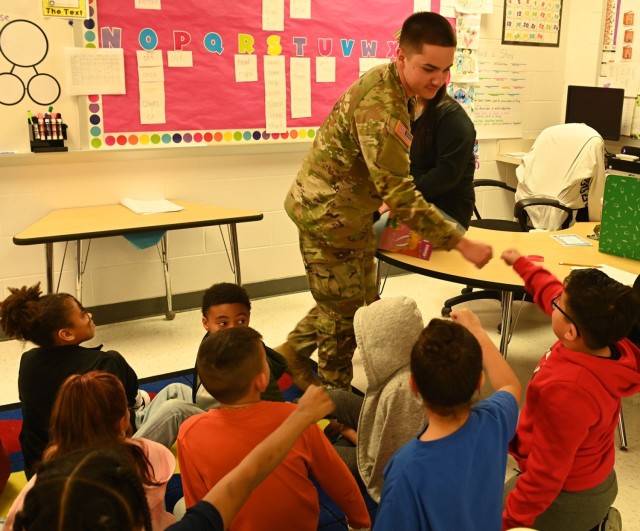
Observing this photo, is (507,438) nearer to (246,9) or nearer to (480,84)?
(246,9)

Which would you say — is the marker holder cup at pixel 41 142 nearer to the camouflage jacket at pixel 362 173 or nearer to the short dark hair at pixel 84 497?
the camouflage jacket at pixel 362 173

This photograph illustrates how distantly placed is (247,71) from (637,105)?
281cm

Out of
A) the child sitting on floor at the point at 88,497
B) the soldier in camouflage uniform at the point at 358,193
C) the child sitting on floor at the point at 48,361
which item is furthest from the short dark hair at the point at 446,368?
the child sitting on floor at the point at 48,361

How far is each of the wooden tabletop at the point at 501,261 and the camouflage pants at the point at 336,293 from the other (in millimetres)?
229

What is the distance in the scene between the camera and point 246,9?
4043 mm

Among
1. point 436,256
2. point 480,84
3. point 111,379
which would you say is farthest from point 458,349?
point 480,84

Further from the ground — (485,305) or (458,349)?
(458,349)

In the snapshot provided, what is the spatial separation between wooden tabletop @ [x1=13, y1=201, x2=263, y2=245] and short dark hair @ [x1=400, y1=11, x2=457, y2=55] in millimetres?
1566

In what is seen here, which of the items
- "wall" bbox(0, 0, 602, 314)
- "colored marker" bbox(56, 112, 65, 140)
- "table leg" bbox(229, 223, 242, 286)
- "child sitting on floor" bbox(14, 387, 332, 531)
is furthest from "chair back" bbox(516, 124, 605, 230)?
"child sitting on floor" bbox(14, 387, 332, 531)

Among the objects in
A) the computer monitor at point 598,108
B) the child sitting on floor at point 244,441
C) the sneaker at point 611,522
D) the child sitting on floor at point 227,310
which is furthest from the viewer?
the computer monitor at point 598,108

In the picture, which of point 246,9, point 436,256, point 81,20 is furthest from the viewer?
point 246,9

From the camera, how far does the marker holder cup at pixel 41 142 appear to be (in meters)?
3.57

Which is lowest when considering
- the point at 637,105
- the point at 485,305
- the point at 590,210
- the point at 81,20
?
the point at 485,305

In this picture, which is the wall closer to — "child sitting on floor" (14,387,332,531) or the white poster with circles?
the white poster with circles
